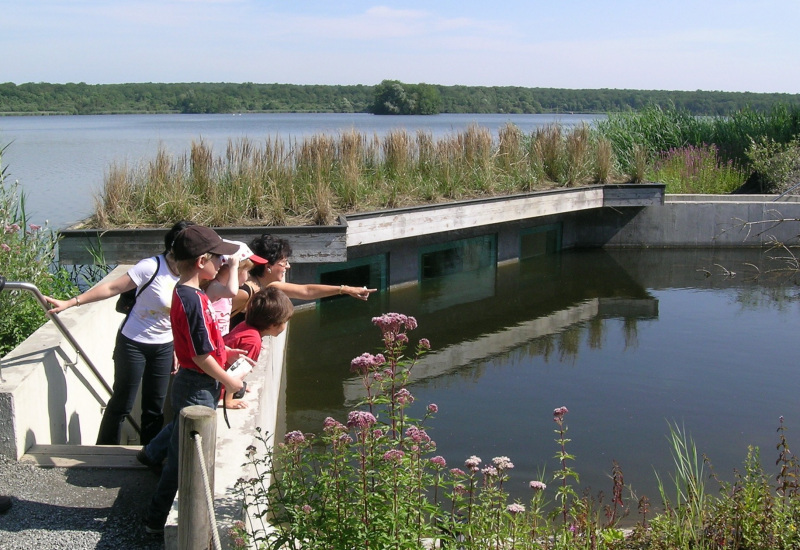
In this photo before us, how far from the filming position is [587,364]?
26.0 feet

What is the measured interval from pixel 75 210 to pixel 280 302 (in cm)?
1257

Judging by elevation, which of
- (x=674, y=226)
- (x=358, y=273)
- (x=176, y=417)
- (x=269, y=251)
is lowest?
(x=358, y=273)

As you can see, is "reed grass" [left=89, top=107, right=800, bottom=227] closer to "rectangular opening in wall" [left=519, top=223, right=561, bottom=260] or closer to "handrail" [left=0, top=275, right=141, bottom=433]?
"rectangular opening in wall" [left=519, top=223, right=561, bottom=260]

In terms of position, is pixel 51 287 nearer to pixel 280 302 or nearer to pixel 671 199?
pixel 280 302

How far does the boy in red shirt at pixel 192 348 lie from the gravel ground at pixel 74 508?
16 cm

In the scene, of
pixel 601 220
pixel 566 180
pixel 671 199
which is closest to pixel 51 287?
pixel 566 180

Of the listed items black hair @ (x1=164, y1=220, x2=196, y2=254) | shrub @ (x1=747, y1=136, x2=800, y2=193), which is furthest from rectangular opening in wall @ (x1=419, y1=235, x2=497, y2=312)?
shrub @ (x1=747, y1=136, x2=800, y2=193)

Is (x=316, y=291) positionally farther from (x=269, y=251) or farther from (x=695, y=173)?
(x=695, y=173)

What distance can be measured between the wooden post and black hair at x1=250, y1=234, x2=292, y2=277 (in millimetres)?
2423

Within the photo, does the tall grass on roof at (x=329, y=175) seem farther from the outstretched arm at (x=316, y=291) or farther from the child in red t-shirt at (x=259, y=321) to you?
the child in red t-shirt at (x=259, y=321)

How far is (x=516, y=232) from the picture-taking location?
43.3 ft

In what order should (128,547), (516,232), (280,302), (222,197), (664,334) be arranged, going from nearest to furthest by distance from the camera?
(128,547) < (280,302) < (664,334) < (222,197) < (516,232)

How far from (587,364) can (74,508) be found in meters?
5.35

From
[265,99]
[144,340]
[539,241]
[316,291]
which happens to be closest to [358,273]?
[539,241]
